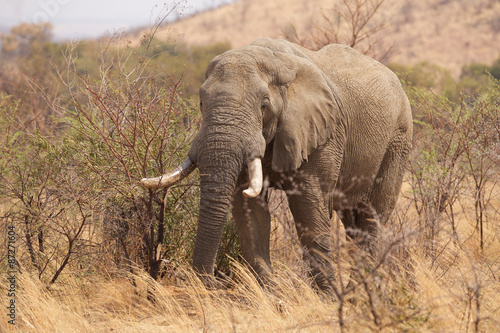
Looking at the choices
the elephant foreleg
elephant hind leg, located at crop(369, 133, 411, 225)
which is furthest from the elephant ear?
elephant hind leg, located at crop(369, 133, 411, 225)

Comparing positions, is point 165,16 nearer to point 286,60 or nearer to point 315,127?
point 286,60

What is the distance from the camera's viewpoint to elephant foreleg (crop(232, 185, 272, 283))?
5805mm

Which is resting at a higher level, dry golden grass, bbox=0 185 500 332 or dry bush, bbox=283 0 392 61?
dry bush, bbox=283 0 392 61

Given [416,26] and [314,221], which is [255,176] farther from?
[416,26]

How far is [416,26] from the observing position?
184 feet

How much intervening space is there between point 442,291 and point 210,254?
1.85 meters

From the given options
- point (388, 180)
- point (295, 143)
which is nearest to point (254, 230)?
point (295, 143)

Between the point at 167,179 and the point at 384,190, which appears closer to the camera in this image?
the point at 167,179

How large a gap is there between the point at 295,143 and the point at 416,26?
177 feet

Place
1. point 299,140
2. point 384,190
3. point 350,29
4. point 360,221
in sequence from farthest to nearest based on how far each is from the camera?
point 350,29 → point 360,221 → point 384,190 → point 299,140

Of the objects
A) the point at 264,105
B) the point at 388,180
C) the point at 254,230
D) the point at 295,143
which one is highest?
the point at 264,105

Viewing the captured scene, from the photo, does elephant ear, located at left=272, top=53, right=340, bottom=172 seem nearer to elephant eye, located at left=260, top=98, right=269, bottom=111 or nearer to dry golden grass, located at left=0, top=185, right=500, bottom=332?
elephant eye, located at left=260, top=98, right=269, bottom=111

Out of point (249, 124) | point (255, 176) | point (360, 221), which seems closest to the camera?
point (255, 176)

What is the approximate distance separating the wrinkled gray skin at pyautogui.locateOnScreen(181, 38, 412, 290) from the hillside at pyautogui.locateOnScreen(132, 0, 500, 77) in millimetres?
36511
